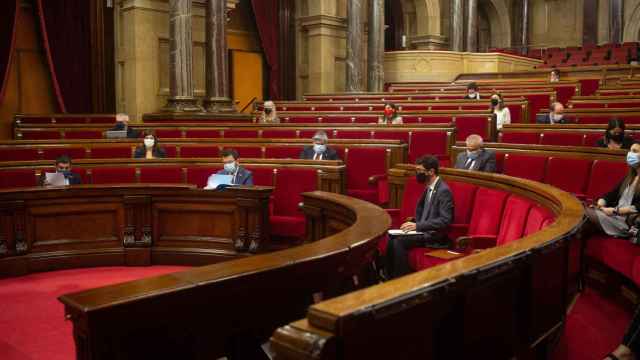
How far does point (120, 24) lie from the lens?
38.1 feet

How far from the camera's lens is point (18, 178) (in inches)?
222

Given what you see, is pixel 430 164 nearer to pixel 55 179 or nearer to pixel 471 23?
pixel 55 179

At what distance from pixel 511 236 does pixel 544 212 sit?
1.11 ft

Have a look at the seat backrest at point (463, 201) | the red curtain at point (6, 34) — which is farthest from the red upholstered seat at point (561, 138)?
the red curtain at point (6, 34)

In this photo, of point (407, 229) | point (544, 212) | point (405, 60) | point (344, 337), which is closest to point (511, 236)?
point (544, 212)

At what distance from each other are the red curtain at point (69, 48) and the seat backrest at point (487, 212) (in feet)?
29.9

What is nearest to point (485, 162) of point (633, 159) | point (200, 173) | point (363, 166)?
point (363, 166)

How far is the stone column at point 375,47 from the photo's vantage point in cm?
1438

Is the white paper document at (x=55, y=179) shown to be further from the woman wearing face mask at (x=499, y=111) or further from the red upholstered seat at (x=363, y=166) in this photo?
the woman wearing face mask at (x=499, y=111)

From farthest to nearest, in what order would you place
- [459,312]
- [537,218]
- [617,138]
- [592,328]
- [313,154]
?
[313,154], [617,138], [592,328], [537,218], [459,312]

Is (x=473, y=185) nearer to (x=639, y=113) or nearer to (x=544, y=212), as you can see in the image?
(x=544, y=212)

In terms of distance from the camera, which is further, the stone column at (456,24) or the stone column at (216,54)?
the stone column at (456,24)

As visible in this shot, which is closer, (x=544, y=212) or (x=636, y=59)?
(x=544, y=212)

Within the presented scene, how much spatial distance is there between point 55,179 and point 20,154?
1.77 meters
